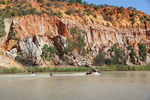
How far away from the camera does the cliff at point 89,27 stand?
5740 centimetres

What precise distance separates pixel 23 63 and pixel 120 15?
56.2 m

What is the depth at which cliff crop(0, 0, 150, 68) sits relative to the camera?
57.4m

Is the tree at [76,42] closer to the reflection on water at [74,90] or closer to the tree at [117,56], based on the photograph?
the tree at [117,56]

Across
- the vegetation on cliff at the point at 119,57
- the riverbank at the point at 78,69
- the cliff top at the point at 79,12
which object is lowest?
the riverbank at the point at 78,69

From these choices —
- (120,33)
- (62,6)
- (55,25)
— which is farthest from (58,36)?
(120,33)

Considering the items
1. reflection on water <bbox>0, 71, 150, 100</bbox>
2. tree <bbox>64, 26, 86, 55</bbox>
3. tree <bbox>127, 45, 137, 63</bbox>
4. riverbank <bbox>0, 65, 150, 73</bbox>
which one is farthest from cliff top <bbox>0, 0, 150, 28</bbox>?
reflection on water <bbox>0, 71, 150, 100</bbox>

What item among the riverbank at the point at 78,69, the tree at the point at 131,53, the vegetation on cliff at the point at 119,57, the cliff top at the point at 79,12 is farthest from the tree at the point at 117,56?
the cliff top at the point at 79,12

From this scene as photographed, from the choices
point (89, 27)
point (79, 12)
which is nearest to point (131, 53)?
point (89, 27)

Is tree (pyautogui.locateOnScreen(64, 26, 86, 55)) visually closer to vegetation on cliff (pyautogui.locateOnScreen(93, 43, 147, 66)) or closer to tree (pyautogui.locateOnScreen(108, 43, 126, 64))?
vegetation on cliff (pyautogui.locateOnScreen(93, 43, 147, 66))

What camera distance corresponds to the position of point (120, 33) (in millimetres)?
79500

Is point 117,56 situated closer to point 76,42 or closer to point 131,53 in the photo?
point 131,53

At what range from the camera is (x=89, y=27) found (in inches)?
2854

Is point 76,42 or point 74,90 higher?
point 76,42

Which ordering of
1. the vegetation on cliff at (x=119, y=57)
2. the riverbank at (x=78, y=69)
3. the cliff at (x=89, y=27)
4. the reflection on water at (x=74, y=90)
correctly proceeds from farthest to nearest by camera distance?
the vegetation on cliff at (x=119, y=57)
the cliff at (x=89, y=27)
the riverbank at (x=78, y=69)
the reflection on water at (x=74, y=90)
